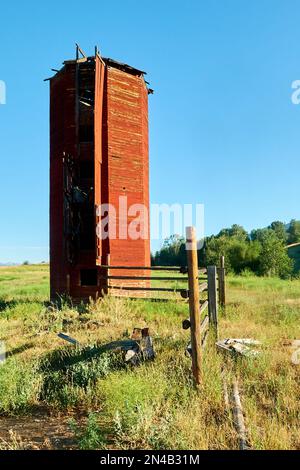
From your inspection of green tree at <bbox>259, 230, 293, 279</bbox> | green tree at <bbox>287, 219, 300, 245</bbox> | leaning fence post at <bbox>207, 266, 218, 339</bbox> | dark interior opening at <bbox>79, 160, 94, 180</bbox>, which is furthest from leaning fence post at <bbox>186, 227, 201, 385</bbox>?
green tree at <bbox>287, 219, 300, 245</bbox>

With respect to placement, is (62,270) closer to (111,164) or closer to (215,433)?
(111,164)

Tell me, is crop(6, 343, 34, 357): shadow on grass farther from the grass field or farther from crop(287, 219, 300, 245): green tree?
crop(287, 219, 300, 245): green tree

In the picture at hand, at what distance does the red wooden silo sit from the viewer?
1739cm

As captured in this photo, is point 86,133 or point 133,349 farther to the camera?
point 86,133

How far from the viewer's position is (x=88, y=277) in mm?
18609

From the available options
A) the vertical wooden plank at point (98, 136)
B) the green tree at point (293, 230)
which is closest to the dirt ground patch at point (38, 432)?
the vertical wooden plank at point (98, 136)

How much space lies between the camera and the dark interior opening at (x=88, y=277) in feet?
60.4

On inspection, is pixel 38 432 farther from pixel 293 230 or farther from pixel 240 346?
pixel 293 230

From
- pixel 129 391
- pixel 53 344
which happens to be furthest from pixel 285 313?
pixel 129 391

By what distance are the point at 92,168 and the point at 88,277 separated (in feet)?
16.7

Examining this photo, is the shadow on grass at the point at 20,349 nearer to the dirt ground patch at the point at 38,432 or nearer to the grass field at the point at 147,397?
the grass field at the point at 147,397

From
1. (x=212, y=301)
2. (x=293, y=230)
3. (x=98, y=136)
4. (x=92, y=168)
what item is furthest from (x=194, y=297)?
(x=293, y=230)

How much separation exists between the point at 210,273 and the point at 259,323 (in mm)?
2036

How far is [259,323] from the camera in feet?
36.4
